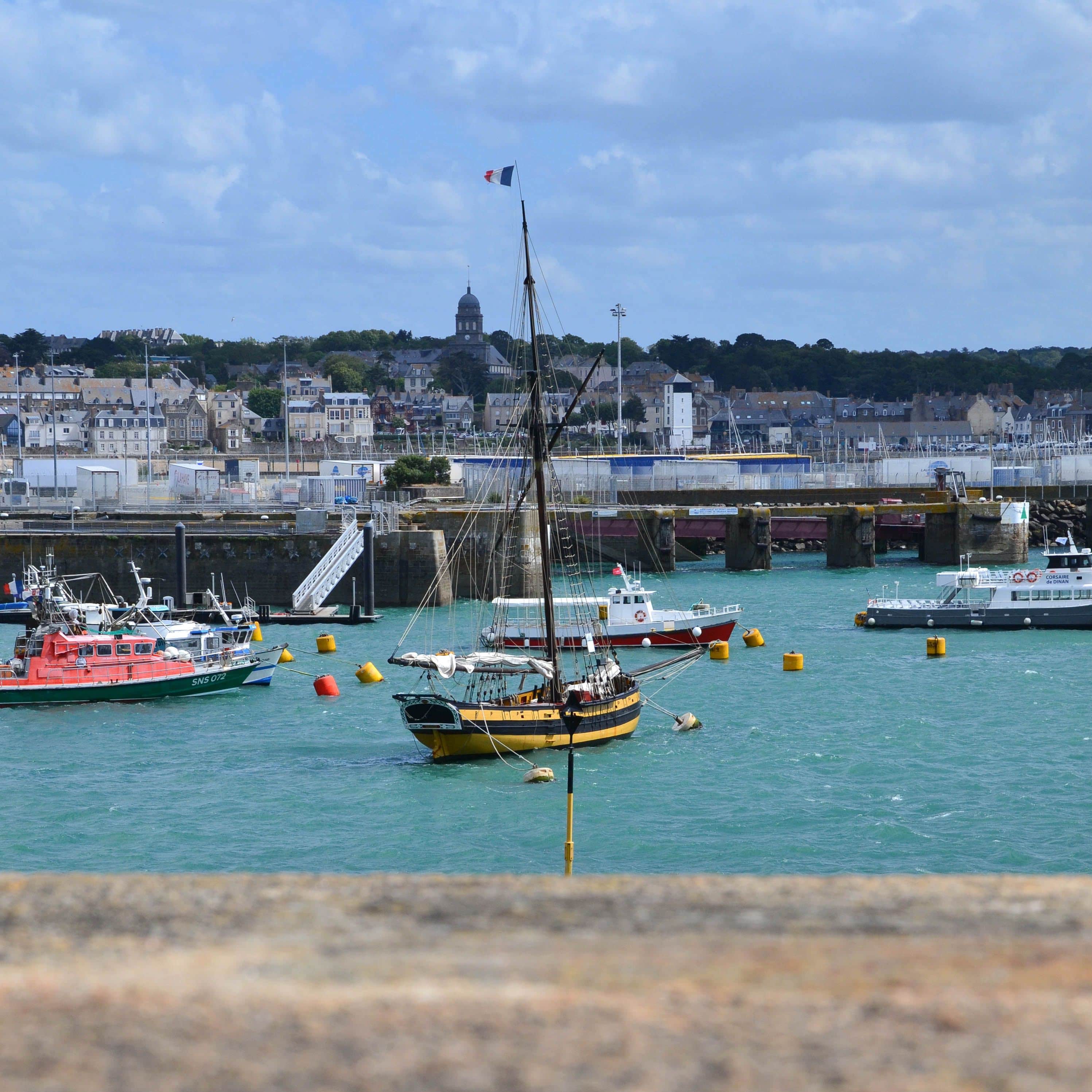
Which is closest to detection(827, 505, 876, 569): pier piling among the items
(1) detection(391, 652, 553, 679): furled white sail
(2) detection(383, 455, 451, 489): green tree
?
(2) detection(383, 455, 451, 489): green tree

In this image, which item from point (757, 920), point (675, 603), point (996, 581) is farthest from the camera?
point (675, 603)

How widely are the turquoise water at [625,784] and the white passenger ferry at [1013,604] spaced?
852cm

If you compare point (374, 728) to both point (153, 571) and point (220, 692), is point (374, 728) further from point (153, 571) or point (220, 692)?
point (153, 571)

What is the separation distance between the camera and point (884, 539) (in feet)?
285

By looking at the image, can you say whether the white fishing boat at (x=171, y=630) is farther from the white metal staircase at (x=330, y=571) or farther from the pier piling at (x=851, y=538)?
the pier piling at (x=851, y=538)

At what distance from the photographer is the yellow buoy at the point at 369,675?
42.4 metres

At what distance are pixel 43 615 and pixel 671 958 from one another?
3776 cm

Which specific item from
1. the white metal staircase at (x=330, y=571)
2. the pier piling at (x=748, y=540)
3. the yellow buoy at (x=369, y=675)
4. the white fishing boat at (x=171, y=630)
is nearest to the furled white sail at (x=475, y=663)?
the yellow buoy at (x=369, y=675)

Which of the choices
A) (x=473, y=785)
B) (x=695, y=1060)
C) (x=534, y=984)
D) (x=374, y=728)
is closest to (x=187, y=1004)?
(x=534, y=984)

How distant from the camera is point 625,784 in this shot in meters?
28.8

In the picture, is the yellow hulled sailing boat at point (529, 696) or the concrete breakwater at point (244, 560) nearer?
the yellow hulled sailing boat at point (529, 696)

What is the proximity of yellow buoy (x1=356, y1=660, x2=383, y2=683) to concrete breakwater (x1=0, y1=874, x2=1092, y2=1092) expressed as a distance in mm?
36608

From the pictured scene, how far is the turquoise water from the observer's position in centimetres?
2361

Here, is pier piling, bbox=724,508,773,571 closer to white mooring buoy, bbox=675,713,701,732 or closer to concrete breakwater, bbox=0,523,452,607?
concrete breakwater, bbox=0,523,452,607
